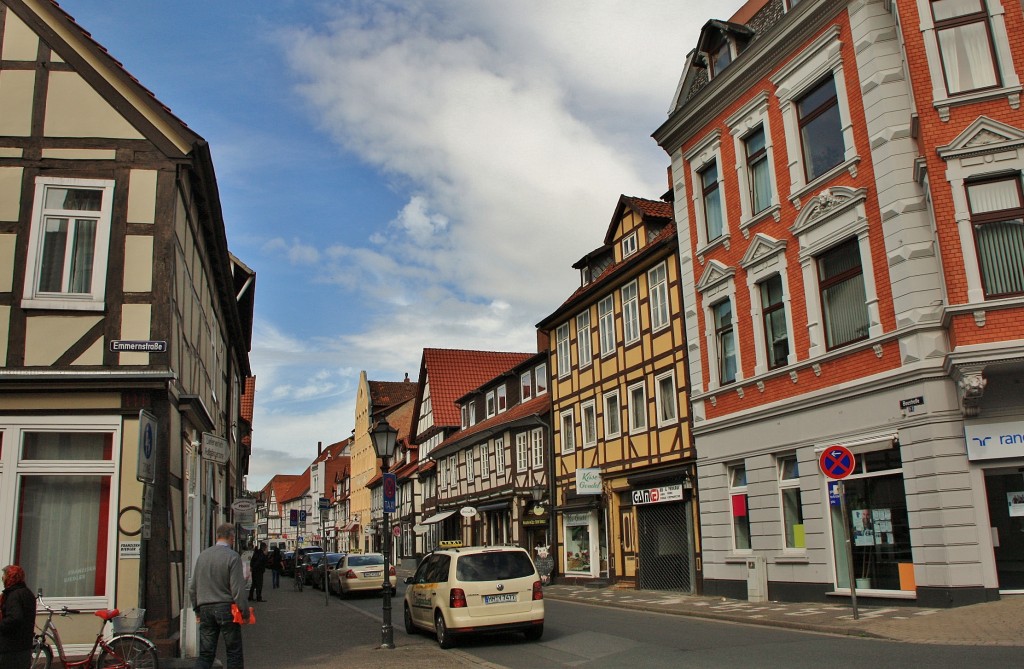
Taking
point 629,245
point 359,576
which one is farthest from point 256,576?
point 629,245

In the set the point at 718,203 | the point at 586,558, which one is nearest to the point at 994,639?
the point at 718,203

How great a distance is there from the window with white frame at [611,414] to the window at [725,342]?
6.23m

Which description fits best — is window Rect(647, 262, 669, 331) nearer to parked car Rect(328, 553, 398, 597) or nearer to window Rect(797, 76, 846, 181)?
window Rect(797, 76, 846, 181)

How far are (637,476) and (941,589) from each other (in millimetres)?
11922

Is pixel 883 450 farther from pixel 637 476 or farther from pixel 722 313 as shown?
pixel 637 476

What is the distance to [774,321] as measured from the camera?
789 inches

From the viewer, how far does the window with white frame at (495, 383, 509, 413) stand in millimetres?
40694

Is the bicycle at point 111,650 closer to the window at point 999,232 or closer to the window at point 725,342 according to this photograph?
the window at point 999,232

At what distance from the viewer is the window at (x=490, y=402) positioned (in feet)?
139

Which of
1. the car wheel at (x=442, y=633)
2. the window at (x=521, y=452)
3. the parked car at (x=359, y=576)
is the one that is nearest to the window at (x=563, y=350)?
the window at (x=521, y=452)

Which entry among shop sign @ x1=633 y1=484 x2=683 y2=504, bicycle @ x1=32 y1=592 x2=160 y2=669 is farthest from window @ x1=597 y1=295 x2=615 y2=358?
bicycle @ x1=32 y1=592 x2=160 y2=669

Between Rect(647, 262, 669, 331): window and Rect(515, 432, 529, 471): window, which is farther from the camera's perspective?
Rect(515, 432, 529, 471): window

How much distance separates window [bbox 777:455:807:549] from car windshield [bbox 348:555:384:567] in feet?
53.6

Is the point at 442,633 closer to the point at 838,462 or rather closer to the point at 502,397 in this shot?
the point at 838,462
